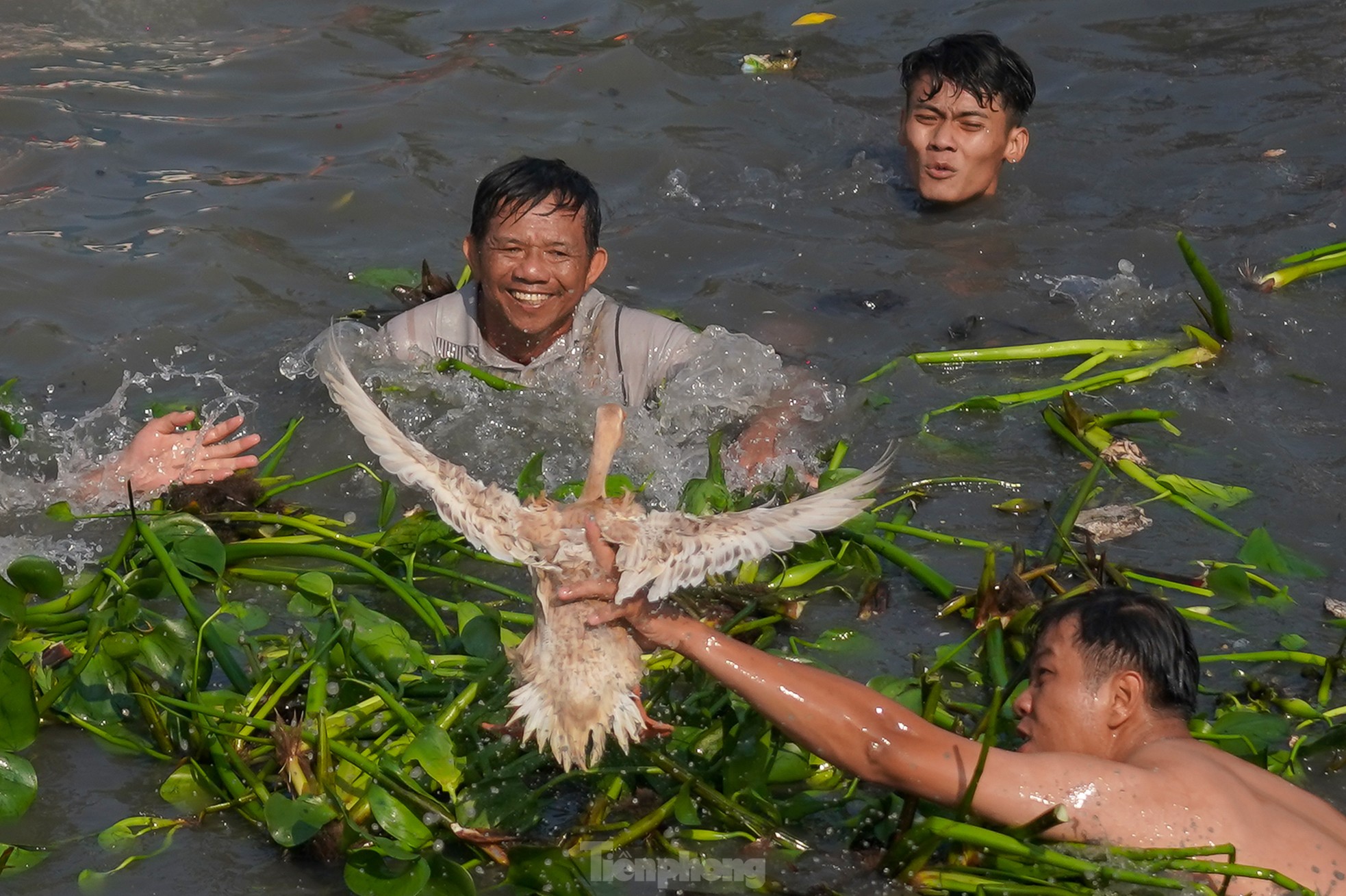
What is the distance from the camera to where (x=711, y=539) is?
2.68 metres

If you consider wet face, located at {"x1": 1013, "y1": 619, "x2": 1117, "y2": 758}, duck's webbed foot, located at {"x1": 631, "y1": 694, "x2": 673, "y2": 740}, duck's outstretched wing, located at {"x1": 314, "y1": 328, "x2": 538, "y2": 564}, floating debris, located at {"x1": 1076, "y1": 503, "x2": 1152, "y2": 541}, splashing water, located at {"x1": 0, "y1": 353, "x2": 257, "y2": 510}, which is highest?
duck's outstretched wing, located at {"x1": 314, "y1": 328, "x2": 538, "y2": 564}

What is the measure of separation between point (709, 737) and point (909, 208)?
14.9 feet

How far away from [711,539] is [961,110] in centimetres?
486

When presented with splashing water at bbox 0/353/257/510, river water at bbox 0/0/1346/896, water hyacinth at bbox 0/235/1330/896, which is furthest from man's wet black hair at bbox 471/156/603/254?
water hyacinth at bbox 0/235/1330/896

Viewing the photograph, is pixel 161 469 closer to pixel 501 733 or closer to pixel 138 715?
pixel 138 715

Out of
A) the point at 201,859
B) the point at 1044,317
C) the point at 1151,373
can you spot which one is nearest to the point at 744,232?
the point at 1044,317

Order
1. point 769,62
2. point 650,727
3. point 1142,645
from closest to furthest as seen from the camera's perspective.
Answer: point 650,727 → point 1142,645 → point 769,62

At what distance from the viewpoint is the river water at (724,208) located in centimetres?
499

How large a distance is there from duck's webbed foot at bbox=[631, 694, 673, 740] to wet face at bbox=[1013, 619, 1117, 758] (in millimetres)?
822

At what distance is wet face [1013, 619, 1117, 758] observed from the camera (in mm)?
3260

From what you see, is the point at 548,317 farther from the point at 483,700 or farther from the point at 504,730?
the point at 504,730

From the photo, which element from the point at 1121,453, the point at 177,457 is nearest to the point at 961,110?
the point at 1121,453

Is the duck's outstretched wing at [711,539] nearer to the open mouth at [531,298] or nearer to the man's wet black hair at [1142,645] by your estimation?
the man's wet black hair at [1142,645]

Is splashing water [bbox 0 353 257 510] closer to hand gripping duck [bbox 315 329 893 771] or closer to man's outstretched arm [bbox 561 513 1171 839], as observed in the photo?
hand gripping duck [bbox 315 329 893 771]
